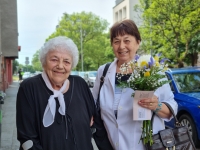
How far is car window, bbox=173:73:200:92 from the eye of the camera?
23.3 ft

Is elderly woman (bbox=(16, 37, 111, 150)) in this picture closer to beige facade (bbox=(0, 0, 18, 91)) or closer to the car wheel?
the car wheel

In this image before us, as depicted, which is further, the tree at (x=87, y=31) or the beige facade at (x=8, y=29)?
the tree at (x=87, y=31)

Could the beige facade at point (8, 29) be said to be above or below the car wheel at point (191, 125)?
above

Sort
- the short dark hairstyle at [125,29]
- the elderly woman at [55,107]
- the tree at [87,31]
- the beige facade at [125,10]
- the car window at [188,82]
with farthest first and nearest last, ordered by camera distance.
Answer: the beige facade at [125,10]
the tree at [87,31]
the car window at [188,82]
the short dark hairstyle at [125,29]
the elderly woman at [55,107]

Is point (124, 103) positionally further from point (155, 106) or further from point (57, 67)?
point (57, 67)

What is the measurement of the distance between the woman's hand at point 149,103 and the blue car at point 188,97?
4077 mm

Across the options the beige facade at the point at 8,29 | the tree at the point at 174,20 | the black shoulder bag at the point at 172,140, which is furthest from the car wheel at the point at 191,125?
the beige facade at the point at 8,29

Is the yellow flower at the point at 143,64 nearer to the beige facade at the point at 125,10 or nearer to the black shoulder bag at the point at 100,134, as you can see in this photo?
the black shoulder bag at the point at 100,134

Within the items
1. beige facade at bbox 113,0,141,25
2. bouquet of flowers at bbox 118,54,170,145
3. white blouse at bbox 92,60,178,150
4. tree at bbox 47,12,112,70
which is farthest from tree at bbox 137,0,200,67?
beige facade at bbox 113,0,141,25

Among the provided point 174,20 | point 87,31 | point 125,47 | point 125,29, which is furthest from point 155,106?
point 87,31

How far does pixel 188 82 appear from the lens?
7.34m

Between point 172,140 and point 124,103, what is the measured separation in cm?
51

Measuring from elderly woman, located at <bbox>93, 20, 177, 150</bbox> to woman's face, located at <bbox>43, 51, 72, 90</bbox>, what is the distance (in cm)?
46

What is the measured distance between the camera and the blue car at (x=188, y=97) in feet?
20.4
